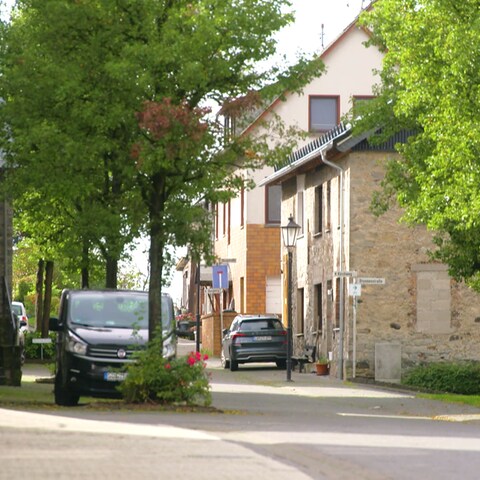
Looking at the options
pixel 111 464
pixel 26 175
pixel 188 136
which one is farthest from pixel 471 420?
pixel 111 464

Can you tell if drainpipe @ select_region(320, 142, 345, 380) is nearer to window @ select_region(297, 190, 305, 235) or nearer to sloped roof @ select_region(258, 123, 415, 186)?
sloped roof @ select_region(258, 123, 415, 186)

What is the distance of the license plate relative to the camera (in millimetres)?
24922

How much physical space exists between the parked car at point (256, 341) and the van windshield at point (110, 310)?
64.4ft

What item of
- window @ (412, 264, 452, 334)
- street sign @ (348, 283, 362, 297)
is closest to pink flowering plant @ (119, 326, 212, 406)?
street sign @ (348, 283, 362, 297)

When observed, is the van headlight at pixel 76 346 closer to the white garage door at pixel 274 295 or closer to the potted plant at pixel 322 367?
the potted plant at pixel 322 367

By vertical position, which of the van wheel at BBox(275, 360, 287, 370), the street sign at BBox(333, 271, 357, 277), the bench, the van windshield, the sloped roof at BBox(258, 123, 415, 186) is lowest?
the van wheel at BBox(275, 360, 287, 370)

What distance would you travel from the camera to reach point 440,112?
29375mm

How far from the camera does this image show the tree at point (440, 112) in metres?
28.0

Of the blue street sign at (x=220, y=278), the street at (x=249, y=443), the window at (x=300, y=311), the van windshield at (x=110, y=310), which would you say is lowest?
the street at (x=249, y=443)

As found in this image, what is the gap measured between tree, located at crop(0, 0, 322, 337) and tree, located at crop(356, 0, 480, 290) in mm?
3158

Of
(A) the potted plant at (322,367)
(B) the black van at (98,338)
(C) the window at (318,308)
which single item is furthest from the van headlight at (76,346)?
(C) the window at (318,308)

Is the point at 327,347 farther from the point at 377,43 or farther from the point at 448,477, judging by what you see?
the point at 448,477

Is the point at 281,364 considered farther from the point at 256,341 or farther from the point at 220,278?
the point at 220,278

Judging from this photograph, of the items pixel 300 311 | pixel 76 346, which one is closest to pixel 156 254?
pixel 76 346
